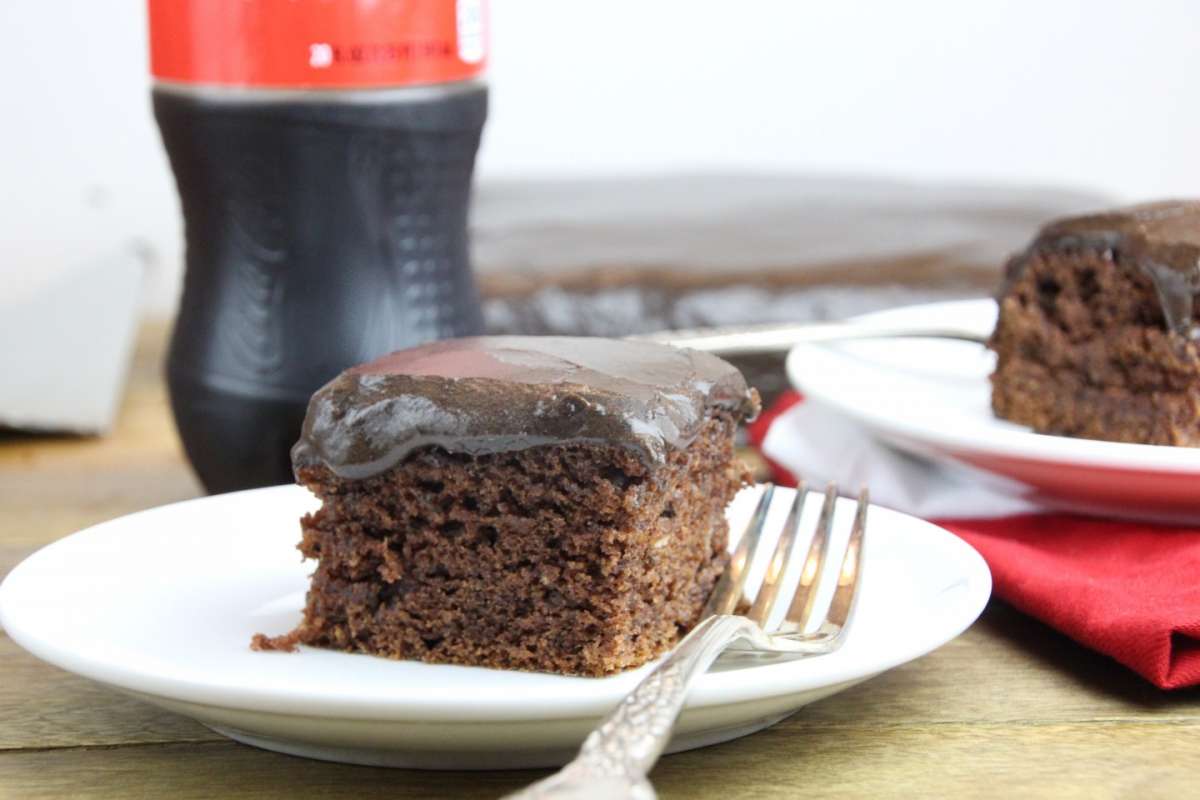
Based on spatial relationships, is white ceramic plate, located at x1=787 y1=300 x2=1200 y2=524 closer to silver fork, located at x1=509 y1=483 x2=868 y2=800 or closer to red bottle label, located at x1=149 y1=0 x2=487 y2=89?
silver fork, located at x1=509 y1=483 x2=868 y2=800

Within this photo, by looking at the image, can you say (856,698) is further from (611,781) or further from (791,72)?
(791,72)

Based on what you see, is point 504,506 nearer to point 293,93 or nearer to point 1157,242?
point 293,93

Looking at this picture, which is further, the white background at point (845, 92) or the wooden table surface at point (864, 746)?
the white background at point (845, 92)

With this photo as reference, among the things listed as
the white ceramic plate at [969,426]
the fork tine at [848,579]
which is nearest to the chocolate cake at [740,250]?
the white ceramic plate at [969,426]

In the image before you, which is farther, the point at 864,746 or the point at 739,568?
the point at 739,568

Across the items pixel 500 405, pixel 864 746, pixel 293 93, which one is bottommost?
pixel 864 746

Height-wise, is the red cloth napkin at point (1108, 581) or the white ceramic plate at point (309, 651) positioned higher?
the white ceramic plate at point (309, 651)

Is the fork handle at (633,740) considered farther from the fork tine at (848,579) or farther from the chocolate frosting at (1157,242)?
the chocolate frosting at (1157,242)

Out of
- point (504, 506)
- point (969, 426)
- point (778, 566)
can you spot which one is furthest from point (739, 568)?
point (969, 426)
